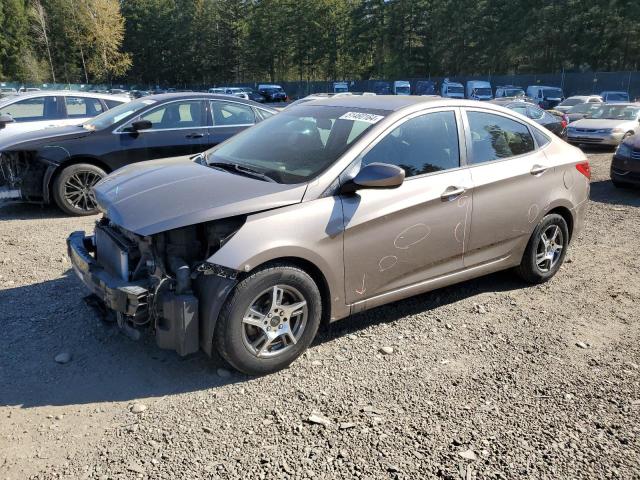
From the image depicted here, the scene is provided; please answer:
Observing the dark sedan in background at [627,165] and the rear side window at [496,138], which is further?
the dark sedan in background at [627,165]

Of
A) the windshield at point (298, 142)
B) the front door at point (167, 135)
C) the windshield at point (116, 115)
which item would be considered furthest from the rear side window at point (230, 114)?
the windshield at point (298, 142)

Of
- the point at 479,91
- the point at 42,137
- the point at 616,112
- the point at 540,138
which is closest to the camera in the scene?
the point at 540,138

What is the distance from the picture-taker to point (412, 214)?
3.94 meters

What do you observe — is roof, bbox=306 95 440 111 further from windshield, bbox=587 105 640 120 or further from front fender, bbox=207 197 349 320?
windshield, bbox=587 105 640 120

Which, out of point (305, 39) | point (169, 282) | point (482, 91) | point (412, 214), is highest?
point (305, 39)

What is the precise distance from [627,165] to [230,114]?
7043 mm

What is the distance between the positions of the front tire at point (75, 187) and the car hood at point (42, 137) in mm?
415

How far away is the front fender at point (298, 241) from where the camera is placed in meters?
3.21

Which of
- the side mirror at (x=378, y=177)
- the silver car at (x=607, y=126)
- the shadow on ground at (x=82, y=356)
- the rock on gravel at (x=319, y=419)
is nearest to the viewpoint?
the rock on gravel at (x=319, y=419)

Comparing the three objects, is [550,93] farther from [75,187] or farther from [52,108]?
[75,187]

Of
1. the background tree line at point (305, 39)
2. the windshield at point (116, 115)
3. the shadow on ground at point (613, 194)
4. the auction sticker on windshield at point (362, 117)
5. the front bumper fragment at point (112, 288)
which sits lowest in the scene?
the shadow on ground at point (613, 194)

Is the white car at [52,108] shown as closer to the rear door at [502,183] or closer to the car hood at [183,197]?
the car hood at [183,197]

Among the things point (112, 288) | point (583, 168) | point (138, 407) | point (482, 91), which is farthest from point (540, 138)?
point (482, 91)

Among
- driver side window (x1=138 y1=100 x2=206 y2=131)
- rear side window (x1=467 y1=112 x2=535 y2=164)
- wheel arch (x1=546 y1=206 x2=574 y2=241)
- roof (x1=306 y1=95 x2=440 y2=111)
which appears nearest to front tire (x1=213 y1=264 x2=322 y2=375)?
roof (x1=306 y1=95 x2=440 y2=111)
